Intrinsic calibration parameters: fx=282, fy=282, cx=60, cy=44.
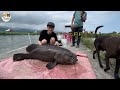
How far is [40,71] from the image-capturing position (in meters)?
5.79

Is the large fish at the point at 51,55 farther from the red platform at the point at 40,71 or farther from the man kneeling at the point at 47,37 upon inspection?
the man kneeling at the point at 47,37

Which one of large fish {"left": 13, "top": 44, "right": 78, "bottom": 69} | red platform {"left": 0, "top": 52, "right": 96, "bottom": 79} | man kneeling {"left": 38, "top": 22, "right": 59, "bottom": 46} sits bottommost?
red platform {"left": 0, "top": 52, "right": 96, "bottom": 79}

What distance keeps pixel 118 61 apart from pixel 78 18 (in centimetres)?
293

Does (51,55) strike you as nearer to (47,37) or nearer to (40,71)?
(40,71)

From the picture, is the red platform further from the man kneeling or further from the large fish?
the man kneeling

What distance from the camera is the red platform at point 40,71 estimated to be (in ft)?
18.2

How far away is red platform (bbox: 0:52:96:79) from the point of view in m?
5.55

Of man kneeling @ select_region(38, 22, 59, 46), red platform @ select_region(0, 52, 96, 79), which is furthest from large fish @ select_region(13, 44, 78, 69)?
man kneeling @ select_region(38, 22, 59, 46)

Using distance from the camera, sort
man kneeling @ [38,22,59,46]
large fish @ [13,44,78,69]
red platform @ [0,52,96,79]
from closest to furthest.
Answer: red platform @ [0,52,96,79] < large fish @ [13,44,78,69] < man kneeling @ [38,22,59,46]

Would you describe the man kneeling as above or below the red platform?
above

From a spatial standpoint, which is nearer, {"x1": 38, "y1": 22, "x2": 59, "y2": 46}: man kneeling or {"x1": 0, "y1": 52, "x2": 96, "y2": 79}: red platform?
{"x1": 0, "y1": 52, "x2": 96, "y2": 79}: red platform
